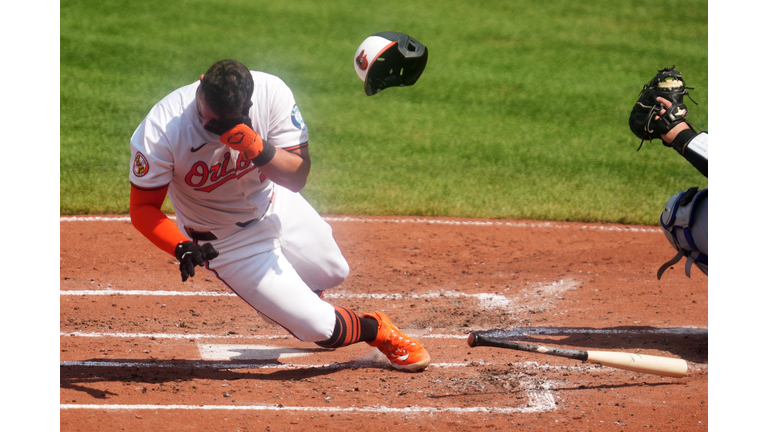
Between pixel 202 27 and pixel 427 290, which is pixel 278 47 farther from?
pixel 427 290

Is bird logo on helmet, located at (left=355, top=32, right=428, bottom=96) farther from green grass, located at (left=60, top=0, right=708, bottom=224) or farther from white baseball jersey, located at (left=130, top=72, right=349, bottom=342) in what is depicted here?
green grass, located at (left=60, top=0, right=708, bottom=224)

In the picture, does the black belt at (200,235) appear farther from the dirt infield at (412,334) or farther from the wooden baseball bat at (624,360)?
the wooden baseball bat at (624,360)

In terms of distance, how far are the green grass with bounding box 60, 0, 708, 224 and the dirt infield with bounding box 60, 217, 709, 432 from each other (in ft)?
2.82

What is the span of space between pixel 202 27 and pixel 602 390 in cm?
1055

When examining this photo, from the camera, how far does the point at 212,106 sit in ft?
11.1

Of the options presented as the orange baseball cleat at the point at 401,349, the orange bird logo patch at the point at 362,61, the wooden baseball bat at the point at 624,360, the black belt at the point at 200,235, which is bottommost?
the orange baseball cleat at the point at 401,349

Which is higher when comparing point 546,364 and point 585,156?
point 585,156

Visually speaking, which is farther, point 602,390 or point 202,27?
point 202,27

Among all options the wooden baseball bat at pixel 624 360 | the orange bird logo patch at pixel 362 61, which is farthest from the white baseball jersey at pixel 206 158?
the wooden baseball bat at pixel 624 360

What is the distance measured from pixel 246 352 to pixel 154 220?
3.91ft

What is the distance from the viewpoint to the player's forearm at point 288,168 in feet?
11.8

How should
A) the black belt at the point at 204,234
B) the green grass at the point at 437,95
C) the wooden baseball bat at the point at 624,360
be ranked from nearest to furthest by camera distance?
the wooden baseball bat at the point at 624,360
the black belt at the point at 204,234
the green grass at the point at 437,95

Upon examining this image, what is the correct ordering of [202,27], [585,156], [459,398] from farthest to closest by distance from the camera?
[202,27] → [585,156] → [459,398]

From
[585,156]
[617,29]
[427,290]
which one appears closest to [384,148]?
[585,156]
